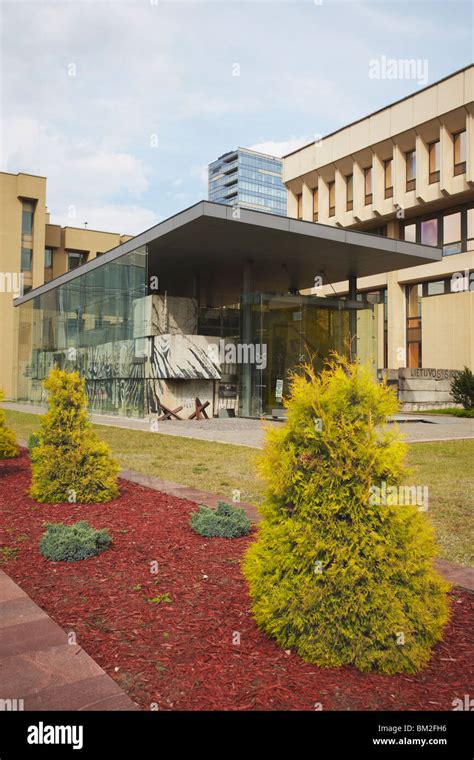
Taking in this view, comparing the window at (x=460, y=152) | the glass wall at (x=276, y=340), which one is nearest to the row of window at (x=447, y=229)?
the window at (x=460, y=152)

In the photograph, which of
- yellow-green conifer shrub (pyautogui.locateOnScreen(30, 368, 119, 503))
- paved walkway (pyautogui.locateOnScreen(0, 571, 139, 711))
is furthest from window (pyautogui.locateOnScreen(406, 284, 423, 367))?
paved walkway (pyautogui.locateOnScreen(0, 571, 139, 711))

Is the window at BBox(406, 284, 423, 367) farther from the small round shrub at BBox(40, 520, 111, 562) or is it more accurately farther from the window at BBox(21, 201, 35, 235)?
the small round shrub at BBox(40, 520, 111, 562)

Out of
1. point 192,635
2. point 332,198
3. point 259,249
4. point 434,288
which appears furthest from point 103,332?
point 332,198

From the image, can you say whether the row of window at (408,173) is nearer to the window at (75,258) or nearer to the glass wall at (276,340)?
the glass wall at (276,340)

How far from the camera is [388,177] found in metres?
42.2

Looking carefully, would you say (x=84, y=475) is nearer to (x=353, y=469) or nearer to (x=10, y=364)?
(x=353, y=469)

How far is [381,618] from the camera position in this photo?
2869 mm

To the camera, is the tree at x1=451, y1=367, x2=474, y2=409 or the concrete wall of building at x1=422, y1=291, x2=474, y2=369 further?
the concrete wall of building at x1=422, y1=291, x2=474, y2=369

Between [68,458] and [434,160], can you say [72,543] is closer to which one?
[68,458]

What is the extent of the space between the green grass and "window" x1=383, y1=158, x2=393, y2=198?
30970 mm

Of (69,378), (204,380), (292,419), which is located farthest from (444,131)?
(292,419)

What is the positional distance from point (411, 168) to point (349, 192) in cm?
563

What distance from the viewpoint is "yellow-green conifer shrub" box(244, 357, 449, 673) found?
288cm
